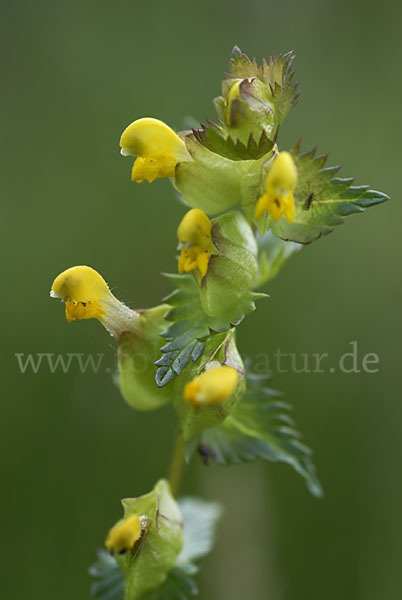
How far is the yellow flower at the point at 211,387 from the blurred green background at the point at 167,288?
4.26ft

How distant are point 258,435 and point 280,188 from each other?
2.37 feet

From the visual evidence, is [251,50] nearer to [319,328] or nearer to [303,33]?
[303,33]

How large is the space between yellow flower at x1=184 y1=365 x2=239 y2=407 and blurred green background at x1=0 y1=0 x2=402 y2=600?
4.26 feet

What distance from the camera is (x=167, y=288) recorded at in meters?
2.78

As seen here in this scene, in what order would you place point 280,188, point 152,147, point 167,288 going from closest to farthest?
point 280,188, point 152,147, point 167,288

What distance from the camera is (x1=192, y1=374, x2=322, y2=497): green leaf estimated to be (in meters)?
1.58

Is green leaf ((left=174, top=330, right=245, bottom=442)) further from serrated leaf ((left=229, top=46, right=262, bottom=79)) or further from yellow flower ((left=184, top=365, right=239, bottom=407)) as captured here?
serrated leaf ((left=229, top=46, right=262, bottom=79))

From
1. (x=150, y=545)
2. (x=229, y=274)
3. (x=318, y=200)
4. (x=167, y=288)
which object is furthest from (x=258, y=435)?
(x=167, y=288)

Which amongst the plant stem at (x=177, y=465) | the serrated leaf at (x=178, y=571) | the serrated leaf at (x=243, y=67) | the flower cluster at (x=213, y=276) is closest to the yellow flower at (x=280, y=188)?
the flower cluster at (x=213, y=276)

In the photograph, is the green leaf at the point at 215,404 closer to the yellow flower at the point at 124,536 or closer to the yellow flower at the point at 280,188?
the yellow flower at the point at 124,536

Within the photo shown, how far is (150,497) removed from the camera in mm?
1462

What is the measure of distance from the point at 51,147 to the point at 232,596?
223 cm

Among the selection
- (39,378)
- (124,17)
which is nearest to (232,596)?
(39,378)

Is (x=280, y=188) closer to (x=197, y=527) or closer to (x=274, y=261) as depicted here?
(x=274, y=261)
